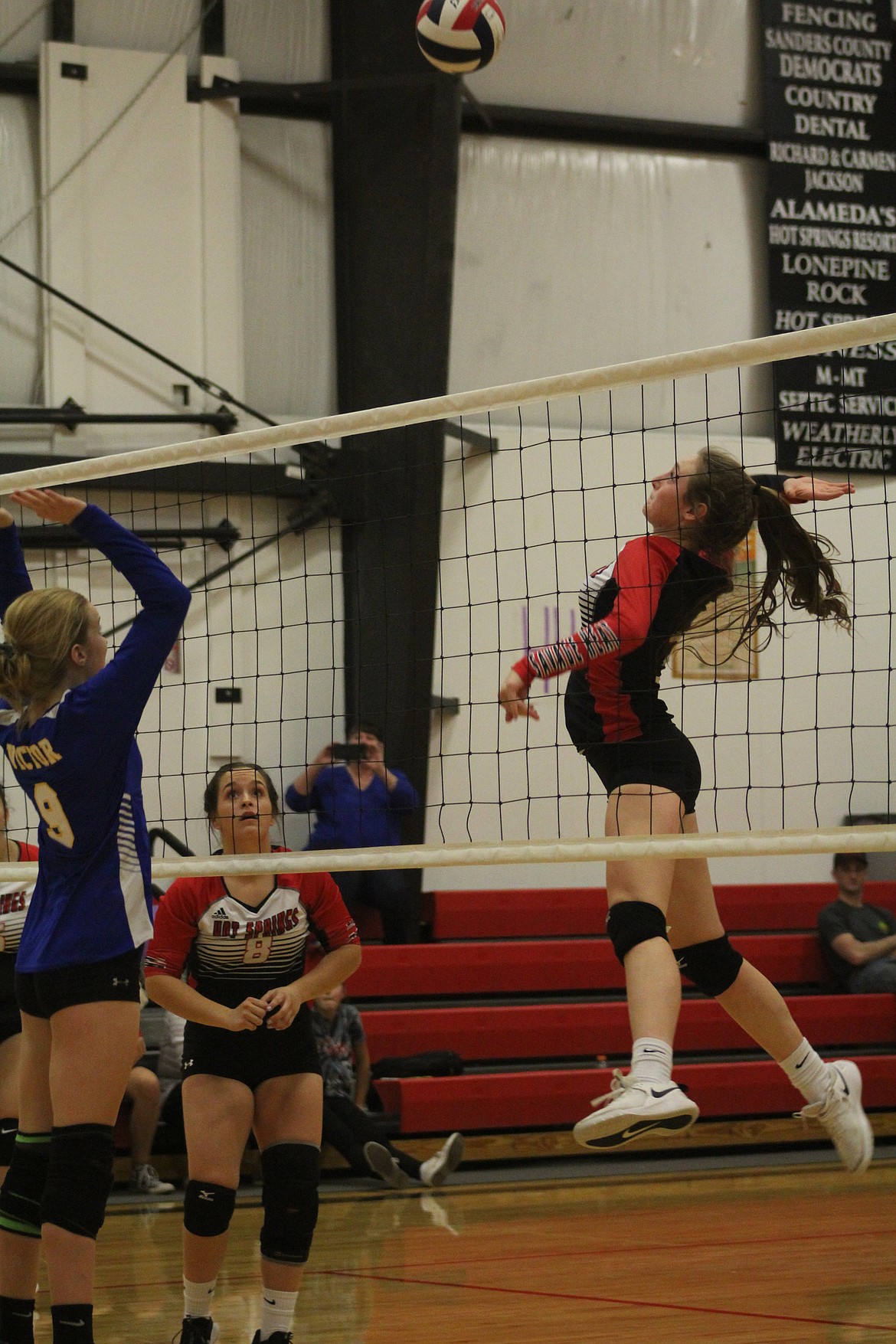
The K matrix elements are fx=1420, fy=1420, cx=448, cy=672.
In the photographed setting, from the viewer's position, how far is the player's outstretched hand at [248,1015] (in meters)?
3.51

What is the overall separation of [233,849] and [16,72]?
285 inches

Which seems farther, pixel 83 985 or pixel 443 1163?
pixel 443 1163

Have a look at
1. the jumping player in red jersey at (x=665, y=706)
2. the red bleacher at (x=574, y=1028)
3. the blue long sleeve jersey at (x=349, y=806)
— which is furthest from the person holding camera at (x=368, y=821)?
the jumping player in red jersey at (x=665, y=706)

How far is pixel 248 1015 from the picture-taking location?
351cm

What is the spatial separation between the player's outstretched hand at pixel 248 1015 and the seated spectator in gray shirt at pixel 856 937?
5.87 m

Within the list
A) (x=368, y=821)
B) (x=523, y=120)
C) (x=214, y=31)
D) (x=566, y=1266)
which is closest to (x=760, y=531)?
(x=566, y=1266)

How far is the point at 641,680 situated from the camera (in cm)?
371

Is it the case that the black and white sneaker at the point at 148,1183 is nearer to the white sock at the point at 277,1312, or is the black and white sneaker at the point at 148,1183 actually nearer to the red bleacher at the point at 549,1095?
the red bleacher at the point at 549,1095

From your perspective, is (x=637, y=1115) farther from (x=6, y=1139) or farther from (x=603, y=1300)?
(x=6, y=1139)

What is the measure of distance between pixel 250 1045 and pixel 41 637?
1190 millimetres

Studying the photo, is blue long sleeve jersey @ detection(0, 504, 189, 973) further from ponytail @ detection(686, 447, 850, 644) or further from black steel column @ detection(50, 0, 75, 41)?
black steel column @ detection(50, 0, 75, 41)

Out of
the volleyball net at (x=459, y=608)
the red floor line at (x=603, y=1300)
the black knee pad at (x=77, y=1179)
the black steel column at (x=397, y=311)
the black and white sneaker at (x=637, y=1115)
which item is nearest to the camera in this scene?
the black knee pad at (x=77, y=1179)

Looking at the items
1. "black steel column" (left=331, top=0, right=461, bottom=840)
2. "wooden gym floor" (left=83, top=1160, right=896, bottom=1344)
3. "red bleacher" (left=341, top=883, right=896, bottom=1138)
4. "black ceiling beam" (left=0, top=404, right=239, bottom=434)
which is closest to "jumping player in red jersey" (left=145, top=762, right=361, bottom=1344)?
"wooden gym floor" (left=83, top=1160, right=896, bottom=1344)

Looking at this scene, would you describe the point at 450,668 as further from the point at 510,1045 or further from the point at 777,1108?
the point at 777,1108
